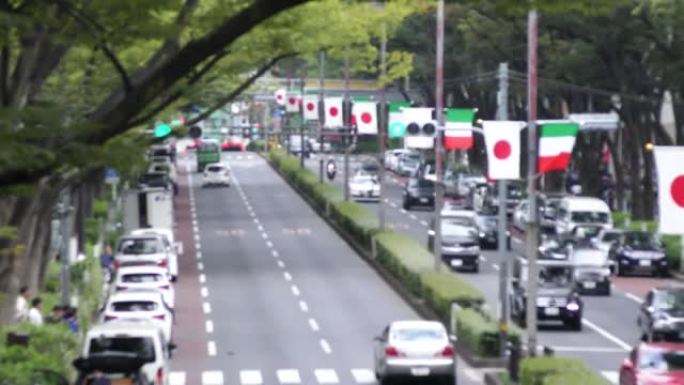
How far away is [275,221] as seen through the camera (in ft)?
259

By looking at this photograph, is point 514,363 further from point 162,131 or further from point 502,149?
point 162,131

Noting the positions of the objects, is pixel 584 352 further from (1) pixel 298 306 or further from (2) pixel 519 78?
(2) pixel 519 78

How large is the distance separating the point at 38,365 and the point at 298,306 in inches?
1049

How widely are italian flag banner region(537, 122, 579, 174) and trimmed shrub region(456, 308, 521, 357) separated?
4.38m

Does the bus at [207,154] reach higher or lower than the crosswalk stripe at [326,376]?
higher

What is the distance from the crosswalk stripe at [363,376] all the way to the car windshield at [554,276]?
9650 mm

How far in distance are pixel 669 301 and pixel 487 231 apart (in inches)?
1050

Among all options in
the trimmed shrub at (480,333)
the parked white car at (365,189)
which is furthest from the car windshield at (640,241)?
the parked white car at (365,189)

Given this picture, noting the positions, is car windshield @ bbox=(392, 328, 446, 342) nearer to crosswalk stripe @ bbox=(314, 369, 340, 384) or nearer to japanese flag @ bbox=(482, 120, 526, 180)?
crosswalk stripe @ bbox=(314, 369, 340, 384)

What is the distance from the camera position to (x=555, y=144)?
35.0m

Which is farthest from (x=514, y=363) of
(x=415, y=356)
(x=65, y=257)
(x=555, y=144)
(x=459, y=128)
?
(x=459, y=128)

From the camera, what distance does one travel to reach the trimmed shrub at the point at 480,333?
3988 centimetres

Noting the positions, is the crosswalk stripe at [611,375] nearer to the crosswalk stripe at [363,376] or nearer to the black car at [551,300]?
the crosswalk stripe at [363,376]

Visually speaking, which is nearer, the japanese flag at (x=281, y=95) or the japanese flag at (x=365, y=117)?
the japanese flag at (x=365, y=117)
